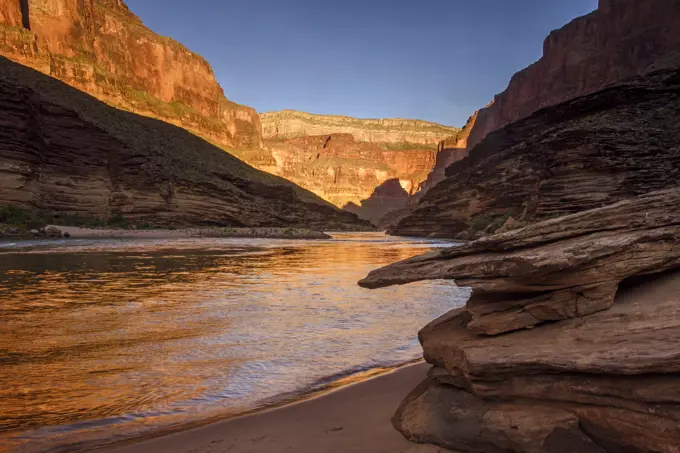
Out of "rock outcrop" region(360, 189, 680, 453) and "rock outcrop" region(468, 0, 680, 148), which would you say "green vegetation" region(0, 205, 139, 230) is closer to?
"rock outcrop" region(360, 189, 680, 453)

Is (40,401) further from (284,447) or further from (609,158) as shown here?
(609,158)

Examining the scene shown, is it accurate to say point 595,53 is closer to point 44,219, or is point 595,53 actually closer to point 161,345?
point 44,219

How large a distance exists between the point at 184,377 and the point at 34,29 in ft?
311

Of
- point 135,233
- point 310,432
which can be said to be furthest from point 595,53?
point 310,432

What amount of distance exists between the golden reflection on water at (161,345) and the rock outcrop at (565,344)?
5.47 feet

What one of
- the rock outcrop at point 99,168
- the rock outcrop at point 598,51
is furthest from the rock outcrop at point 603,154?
the rock outcrop at point 99,168

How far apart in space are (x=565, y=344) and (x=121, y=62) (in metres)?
110

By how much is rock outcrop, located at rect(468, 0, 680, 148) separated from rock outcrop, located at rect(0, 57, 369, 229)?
54486 millimetres

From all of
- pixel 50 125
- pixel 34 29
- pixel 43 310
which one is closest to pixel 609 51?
pixel 50 125

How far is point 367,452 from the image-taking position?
263cm

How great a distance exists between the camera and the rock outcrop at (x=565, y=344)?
2334 millimetres

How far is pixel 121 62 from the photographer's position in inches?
3612

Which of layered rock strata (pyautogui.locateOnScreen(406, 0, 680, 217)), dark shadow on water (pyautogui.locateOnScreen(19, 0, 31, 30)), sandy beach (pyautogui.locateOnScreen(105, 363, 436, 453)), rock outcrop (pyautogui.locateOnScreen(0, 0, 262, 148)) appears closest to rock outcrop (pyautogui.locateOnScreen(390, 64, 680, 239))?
layered rock strata (pyautogui.locateOnScreen(406, 0, 680, 217))

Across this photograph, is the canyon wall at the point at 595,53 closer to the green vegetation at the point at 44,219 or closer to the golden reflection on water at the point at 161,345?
the golden reflection on water at the point at 161,345
